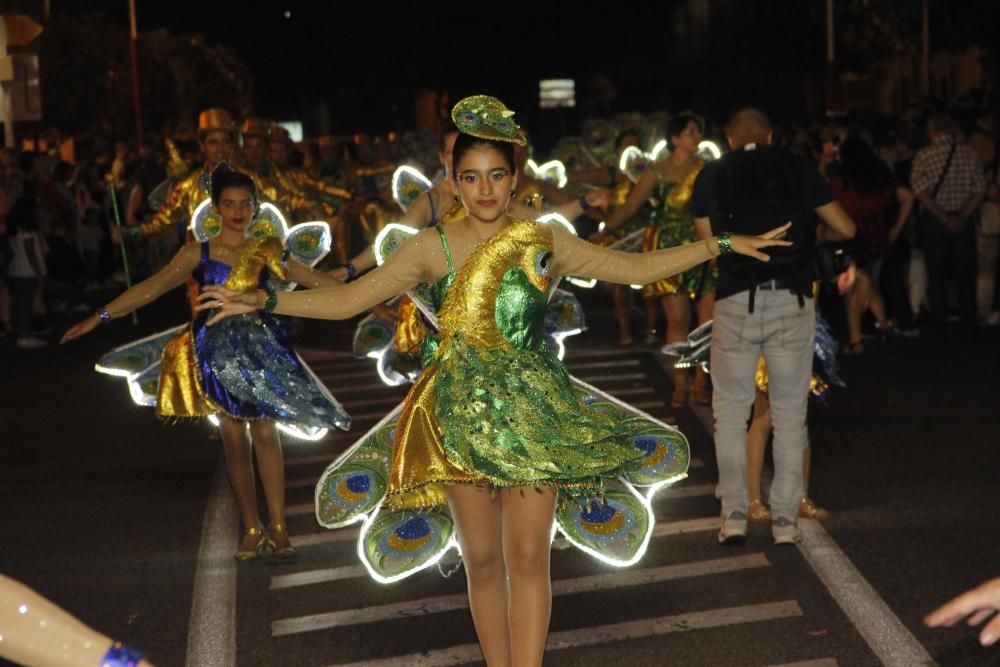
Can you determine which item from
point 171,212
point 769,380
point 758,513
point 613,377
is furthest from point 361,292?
point 613,377

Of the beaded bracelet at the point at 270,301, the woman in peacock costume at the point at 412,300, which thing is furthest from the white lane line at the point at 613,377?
the beaded bracelet at the point at 270,301

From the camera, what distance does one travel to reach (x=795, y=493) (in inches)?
287

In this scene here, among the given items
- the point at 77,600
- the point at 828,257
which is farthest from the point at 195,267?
the point at 828,257

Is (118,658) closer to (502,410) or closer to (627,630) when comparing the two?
(502,410)

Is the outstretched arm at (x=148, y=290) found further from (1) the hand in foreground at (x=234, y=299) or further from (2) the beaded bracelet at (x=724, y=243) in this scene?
Answer: (2) the beaded bracelet at (x=724, y=243)

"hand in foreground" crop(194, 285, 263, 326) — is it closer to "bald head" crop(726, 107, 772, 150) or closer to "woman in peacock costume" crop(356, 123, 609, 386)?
"woman in peacock costume" crop(356, 123, 609, 386)

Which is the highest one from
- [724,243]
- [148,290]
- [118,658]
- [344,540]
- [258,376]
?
[724,243]

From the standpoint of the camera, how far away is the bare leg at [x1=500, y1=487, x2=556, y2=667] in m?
5.07

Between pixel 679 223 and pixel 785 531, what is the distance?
4.54m

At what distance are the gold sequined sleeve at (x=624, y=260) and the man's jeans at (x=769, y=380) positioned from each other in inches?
76.3

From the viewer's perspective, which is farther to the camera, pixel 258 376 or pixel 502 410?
pixel 258 376

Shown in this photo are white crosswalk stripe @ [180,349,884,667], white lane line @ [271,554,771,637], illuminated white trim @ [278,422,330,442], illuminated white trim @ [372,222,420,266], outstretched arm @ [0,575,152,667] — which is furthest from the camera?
illuminated white trim @ [278,422,330,442]

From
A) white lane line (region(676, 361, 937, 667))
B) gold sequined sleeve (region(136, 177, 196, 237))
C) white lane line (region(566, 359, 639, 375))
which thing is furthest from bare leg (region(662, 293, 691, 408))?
white lane line (region(676, 361, 937, 667))

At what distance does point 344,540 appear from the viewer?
8008mm
